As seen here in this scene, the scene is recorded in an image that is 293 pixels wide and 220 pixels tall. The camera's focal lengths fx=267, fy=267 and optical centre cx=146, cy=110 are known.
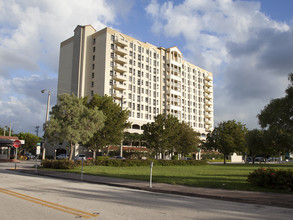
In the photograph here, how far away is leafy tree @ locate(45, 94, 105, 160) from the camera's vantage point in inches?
1219

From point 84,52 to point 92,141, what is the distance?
121 ft

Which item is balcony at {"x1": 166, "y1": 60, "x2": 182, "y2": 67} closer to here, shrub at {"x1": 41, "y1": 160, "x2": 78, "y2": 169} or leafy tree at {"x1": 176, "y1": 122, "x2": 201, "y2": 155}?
leafy tree at {"x1": 176, "y1": 122, "x2": 201, "y2": 155}

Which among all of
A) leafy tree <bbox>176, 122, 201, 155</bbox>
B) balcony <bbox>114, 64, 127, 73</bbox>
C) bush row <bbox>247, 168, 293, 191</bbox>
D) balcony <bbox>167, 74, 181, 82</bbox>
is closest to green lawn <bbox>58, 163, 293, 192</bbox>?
bush row <bbox>247, 168, 293, 191</bbox>

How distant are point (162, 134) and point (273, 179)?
35521 millimetres

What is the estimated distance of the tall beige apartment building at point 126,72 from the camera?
7112 cm

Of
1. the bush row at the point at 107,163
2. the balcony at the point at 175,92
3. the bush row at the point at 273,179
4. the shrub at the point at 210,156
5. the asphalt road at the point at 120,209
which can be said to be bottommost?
the shrub at the point at 210,156

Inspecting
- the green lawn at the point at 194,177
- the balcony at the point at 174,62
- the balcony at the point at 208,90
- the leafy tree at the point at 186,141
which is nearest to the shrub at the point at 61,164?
the green lawn at the point at 194,177

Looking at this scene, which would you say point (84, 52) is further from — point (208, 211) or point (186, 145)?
point (208, 211)

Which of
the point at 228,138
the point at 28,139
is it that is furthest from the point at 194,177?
the point at 28,139

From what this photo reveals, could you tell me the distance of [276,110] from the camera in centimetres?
1652

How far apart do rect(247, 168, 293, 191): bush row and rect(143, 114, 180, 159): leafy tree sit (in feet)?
111

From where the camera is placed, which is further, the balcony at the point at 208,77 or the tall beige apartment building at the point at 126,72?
the balcony at the point at 208,77

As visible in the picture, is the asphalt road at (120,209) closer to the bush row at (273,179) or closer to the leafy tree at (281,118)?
the bush row at (273,179)

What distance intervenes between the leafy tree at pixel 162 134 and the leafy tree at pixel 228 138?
13561mm
